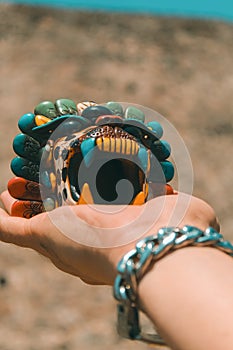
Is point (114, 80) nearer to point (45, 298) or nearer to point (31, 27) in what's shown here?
point (31, 27)

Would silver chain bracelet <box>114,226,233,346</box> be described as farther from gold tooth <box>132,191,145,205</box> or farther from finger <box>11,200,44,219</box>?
finger <box>11,200,44,219</box>

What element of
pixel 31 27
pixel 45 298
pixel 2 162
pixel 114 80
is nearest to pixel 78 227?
pixel 45 298

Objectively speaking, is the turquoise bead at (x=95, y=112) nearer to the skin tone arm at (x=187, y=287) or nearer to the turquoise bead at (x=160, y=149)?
the turquoise bead at (x=160, y=149)

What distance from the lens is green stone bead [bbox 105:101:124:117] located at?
1477 millimetres

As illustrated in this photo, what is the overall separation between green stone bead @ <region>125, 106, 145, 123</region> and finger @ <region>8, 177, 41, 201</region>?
25 centimetres

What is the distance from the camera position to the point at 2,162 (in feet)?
23.4

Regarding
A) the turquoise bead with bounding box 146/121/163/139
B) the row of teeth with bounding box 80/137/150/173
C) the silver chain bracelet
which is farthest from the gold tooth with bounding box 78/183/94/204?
the silver chain bracelet

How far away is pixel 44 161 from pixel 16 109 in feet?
21.1

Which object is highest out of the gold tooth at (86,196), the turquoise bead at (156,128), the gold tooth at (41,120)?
the turquoise bead at (156,128)

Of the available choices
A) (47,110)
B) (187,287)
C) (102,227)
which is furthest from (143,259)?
(47,110)

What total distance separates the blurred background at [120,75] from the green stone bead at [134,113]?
401 centimetres

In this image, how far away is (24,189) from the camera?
145 cm

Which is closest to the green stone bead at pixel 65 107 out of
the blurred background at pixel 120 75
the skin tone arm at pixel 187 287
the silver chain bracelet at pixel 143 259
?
the skin tone arm at pixel 187 287

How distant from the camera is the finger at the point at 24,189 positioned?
143 cm
